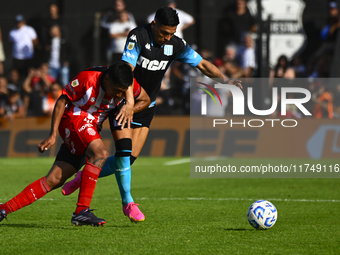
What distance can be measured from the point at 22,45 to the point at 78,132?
1103 cm

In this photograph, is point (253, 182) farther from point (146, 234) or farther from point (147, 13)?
point (147, 13)

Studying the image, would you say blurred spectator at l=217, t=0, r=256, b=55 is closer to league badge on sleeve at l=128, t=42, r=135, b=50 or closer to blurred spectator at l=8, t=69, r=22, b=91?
blurred spectator at l=8, t=69, r=22, b=91

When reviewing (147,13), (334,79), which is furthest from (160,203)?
(147,13)

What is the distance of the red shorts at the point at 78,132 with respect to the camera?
529cm

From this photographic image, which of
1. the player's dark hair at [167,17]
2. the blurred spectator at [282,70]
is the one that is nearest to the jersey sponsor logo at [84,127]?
the player's dark hair at [167,17]

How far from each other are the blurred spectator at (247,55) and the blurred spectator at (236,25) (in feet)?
0.74

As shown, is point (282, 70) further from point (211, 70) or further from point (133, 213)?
point (133, 213)

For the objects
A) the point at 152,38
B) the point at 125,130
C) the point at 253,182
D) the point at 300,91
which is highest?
the point at 152,38

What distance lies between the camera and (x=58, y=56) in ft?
50.5

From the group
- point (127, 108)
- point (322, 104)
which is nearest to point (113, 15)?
point (322, 104)

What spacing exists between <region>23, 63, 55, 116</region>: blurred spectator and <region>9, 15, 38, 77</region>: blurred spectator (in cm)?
Result: 30

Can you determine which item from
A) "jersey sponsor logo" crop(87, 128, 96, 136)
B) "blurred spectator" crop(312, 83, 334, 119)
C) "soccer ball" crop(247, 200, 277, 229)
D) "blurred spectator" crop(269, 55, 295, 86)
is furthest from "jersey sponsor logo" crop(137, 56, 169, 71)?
"blurred spectator" crop(269, 55, 295, 86)

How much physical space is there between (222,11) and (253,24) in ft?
4.27

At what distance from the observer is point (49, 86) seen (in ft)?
49.4
